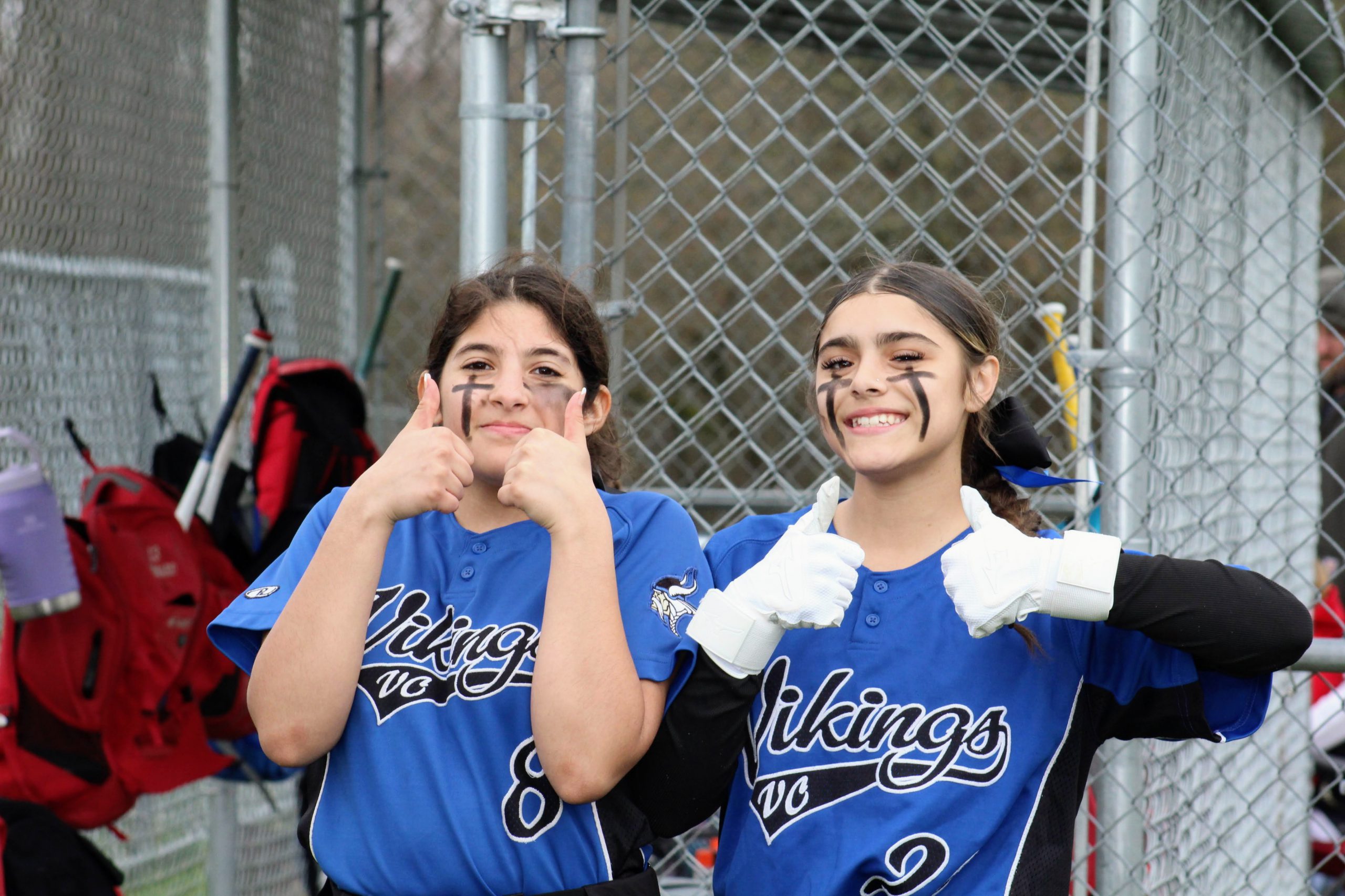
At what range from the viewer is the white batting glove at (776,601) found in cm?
158

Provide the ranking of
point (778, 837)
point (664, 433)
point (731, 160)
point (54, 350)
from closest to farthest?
point (778, 837) < point (54, 350) < point (664, 433) < point (731, 160)

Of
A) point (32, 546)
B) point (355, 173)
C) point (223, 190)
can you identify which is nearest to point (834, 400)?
point (32, 546)

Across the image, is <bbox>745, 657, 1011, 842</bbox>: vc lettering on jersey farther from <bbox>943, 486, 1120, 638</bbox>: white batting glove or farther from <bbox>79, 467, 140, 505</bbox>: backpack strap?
<bbox>79, 467, 140, 505</bbox>: backpack strap

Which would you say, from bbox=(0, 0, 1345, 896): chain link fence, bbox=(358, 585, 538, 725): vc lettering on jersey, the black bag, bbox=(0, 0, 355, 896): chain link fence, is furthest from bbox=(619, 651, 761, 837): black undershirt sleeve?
bbox=(0, 0, 355, 896): chain link fence

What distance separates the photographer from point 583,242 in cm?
214

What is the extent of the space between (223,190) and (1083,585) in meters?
2.76

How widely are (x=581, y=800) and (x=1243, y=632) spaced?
87 centimetres

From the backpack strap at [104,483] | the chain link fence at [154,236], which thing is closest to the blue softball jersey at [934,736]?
the backpack strap at [104,483]

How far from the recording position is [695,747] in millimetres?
1646

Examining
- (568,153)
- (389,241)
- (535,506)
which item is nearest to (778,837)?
(535,506)

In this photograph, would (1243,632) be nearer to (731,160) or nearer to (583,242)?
(583,242)

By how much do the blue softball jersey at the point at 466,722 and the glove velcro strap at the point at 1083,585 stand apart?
0.48 meters

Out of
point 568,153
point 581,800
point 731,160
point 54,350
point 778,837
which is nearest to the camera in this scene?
point 581,800

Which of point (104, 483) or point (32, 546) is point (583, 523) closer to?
point (32, 546)
